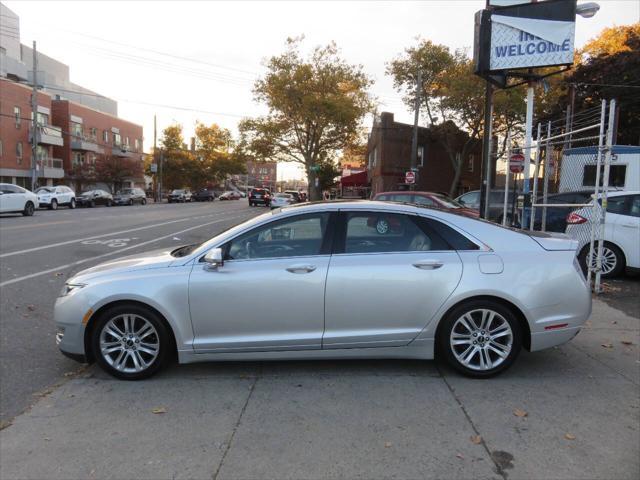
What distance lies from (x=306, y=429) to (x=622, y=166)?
551 inches

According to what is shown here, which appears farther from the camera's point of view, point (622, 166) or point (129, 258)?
point (622, 166)

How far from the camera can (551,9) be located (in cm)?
1135

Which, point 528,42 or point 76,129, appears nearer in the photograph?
point 528,42

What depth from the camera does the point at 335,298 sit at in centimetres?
409

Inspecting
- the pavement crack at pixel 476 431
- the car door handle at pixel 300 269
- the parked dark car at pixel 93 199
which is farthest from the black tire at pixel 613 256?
the parked dark car at pixel 93 199

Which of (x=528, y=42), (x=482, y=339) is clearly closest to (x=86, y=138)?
(x=528, y=42)

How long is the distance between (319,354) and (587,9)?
10.9m

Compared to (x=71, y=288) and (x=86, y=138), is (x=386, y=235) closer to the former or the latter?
(x=71, y=288)

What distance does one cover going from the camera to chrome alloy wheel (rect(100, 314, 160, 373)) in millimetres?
4230

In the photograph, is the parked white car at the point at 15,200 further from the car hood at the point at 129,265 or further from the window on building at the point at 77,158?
the window on building at the point at 77,158

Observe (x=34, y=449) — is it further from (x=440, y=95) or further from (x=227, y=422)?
(x=440, y=95)

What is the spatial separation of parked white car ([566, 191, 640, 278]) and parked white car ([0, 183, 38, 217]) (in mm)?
22702

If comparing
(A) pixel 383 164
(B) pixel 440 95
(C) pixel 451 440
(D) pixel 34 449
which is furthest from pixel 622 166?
(A) pixel 383 164

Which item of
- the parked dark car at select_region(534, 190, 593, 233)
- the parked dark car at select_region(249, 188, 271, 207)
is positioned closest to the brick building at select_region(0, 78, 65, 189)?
the parked dark car at select_region(249, 188, 271, 207)
